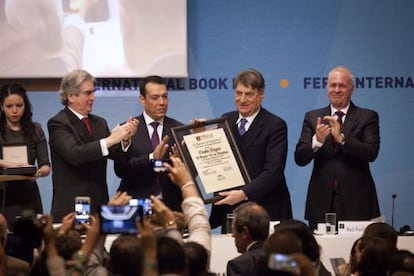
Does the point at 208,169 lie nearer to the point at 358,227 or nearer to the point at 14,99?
the point at 358,227

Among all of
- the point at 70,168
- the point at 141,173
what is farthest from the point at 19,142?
the point at 141,173

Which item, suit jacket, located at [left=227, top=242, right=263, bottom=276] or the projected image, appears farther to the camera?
the projected image

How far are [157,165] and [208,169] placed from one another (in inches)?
39.4

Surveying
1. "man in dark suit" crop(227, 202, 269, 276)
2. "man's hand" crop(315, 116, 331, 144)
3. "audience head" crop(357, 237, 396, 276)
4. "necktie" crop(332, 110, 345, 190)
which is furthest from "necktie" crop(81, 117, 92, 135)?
"audience head" crop(357, 237, 396, 276)

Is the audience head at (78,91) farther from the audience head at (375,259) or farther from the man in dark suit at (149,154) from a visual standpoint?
the audience head at (375,259)

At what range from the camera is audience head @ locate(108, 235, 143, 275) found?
416 cm

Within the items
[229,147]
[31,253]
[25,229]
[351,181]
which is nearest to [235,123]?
[229,147]

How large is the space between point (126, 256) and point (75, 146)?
8.39 ft

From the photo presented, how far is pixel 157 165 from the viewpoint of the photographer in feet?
18.2

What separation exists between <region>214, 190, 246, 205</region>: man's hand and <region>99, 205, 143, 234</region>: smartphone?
2.68m

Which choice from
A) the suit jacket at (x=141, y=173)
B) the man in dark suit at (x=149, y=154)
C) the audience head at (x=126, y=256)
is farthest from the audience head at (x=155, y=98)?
the audience head at (x=126, y=256)

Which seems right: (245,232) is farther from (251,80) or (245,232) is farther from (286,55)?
(286,55)

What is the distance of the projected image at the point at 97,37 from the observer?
8.45 m

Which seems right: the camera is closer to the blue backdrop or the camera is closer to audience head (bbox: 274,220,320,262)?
audience head (bbox: 274,220,320,262)
